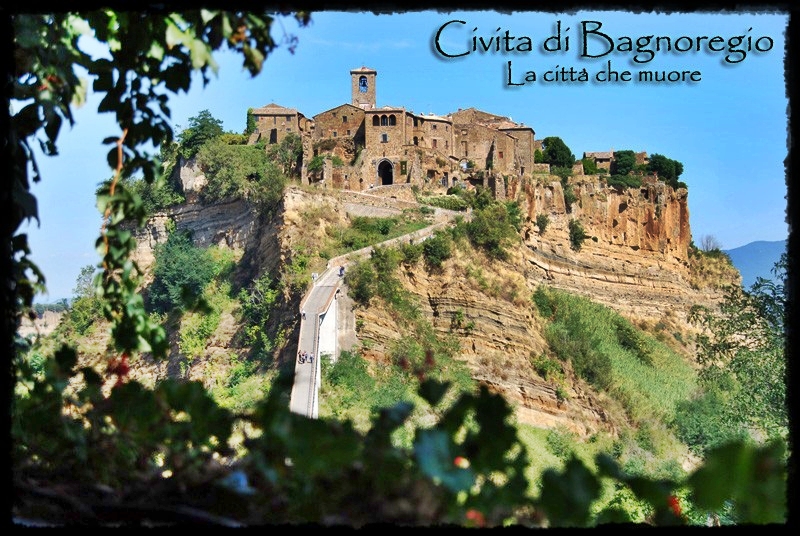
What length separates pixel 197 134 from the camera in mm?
37719

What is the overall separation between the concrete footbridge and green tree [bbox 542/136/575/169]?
22.1 meters

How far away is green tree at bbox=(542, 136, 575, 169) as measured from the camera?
48750 mm

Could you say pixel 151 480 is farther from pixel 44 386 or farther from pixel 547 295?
pixel 547 295

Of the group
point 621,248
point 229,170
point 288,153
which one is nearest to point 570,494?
point 229,170

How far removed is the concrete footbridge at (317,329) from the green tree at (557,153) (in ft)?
72.5

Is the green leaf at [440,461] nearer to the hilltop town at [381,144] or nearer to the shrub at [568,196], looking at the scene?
the hilltop town at [381,144]

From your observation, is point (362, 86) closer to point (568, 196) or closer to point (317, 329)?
point (568, 196)

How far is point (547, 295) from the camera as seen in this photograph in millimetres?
34812

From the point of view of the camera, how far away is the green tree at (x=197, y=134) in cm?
3750

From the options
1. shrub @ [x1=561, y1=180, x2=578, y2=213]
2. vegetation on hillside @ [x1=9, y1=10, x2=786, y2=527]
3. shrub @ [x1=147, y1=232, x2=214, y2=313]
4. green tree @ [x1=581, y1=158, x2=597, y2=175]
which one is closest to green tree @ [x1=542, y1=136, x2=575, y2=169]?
green tree @ [x1=581, y1=158, x2=597, y2=175]

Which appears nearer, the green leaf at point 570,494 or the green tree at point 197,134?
the green leaf at point 570,494

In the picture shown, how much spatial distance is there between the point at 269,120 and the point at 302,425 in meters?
39.6

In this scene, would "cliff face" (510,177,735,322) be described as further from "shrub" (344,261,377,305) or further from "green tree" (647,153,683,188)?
"shrub" (344,261,377,305)

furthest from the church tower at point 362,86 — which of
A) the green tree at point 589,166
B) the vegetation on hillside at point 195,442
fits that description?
the vegetation on hillside at point 195,442
